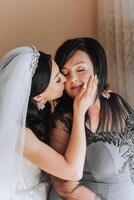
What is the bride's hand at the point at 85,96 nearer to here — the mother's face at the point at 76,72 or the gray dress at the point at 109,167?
the mother's face at the point at 76,72

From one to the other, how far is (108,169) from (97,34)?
906 mm

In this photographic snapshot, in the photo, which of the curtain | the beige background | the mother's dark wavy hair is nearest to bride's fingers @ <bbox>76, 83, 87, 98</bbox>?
the mother's dark wavy hair

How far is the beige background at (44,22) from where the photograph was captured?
2031 millimetres

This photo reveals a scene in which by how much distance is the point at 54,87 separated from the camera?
143cm

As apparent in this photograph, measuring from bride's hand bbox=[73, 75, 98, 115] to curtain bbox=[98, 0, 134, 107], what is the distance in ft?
1.38

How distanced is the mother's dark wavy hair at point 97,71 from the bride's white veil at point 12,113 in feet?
0.91

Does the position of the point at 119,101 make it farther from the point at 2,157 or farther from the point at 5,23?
the point at 5,23

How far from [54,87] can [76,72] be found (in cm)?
16

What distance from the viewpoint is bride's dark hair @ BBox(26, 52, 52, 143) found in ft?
4.50

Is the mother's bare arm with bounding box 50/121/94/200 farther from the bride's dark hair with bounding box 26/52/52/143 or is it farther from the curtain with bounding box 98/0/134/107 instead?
the curtain with bounding box 98/0/134/107

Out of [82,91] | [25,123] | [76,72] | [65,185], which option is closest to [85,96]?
[82,91]

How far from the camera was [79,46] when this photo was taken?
158 centimetres

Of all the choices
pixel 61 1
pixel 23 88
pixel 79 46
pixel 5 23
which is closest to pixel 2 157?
pixel 23 88

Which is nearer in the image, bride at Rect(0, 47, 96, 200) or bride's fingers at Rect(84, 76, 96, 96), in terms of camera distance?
bride at Rect(0, 47, 96, 200)
